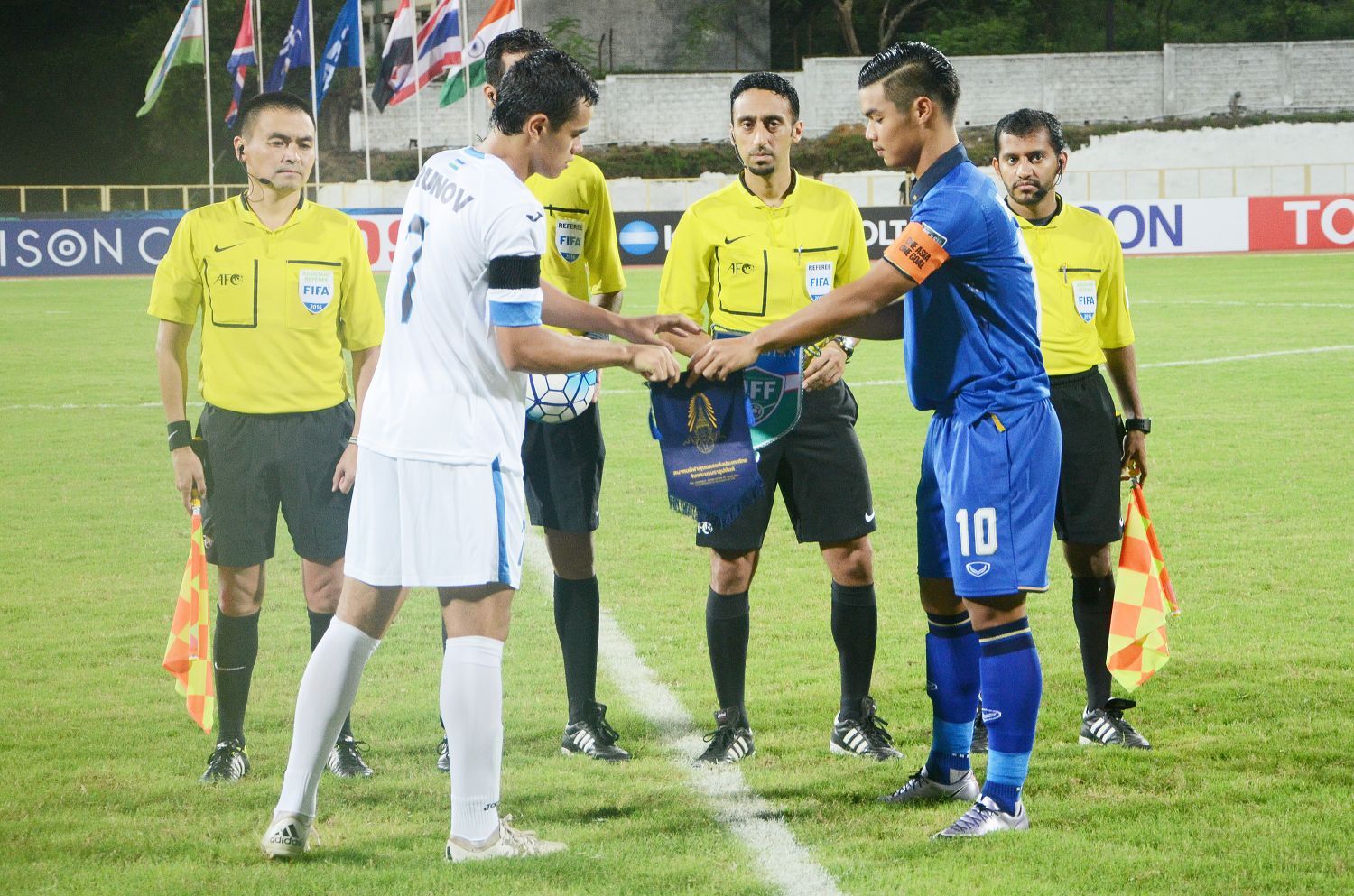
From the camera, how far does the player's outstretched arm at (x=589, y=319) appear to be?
411 centimetres

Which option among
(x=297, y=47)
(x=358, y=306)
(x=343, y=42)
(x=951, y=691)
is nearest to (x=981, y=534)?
(x=951, y=691)

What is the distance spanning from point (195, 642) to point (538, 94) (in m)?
2.17

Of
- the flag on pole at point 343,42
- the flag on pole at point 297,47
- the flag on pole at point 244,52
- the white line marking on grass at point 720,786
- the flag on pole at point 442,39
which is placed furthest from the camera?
the flag on pole at point 244,52

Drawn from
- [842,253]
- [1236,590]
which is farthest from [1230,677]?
[842,253]

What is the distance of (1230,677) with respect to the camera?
5.68 m

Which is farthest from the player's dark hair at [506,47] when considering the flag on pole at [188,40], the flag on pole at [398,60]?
the flag on pole at [188,40]

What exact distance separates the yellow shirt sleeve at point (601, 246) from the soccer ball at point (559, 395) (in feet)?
1.43

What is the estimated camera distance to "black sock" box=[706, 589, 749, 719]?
497 cm

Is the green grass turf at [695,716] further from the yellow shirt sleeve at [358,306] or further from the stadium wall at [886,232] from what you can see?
the stadium wall at [886,232]

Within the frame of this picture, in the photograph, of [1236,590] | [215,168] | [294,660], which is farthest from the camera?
[215,168]

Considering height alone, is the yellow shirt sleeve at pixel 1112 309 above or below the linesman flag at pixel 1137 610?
above

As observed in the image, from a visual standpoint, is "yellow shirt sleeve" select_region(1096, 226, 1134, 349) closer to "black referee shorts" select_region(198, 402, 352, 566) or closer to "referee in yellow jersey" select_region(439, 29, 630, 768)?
"referee in yellow jersey" select_region(439, 29, 630, 768)

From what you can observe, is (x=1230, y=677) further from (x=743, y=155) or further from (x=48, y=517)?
(x=48, y=517)

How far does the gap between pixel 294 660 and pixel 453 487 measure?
269 cm
